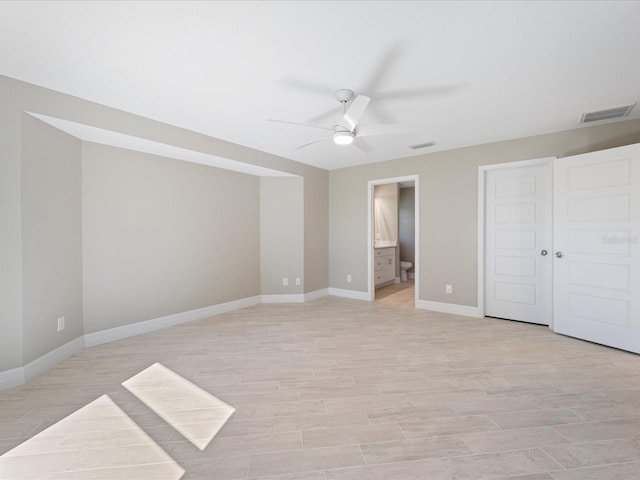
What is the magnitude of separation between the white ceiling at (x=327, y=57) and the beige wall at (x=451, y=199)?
0.62 metres

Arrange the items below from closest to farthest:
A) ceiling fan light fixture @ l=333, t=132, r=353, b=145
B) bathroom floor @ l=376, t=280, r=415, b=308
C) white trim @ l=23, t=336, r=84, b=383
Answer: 1. white trim @ l=23, t=336, r=84, b=383
2. ceiling fan light fixture @ l=333, t=132, r=353, b=145
3. bathroom floor @ l=376, t=280, r=415, b=308

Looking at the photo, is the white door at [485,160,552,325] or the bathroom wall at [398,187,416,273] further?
the bathroom wall at [398,187,416,273]

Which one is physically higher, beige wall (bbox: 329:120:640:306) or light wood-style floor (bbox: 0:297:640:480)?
beige wall (bbox: 329:120:640:306)

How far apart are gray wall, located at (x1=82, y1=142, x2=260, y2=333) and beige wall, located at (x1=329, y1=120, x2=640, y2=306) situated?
2.30m

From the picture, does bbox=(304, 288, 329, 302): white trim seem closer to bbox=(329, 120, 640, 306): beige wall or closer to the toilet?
bbox=(329, 120, 640, 306): beige wall

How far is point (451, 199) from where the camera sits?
15.2ft

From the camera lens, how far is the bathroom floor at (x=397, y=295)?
527 centimetres

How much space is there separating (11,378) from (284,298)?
3.46m

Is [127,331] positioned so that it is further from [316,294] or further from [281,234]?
[316,294]

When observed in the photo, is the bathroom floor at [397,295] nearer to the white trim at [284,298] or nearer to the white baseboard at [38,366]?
the white trim at [284,298]

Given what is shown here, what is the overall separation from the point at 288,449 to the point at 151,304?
9.58 ft

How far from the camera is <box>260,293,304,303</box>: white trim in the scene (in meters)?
5.31

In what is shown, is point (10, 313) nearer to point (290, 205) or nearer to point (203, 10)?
point (203, 10)

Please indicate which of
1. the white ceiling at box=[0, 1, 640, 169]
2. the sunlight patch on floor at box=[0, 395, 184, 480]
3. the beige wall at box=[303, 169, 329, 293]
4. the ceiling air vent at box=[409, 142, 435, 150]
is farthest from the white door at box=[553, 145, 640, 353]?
the sunlight patch on floor at box=[0, 395, 184, 480]
